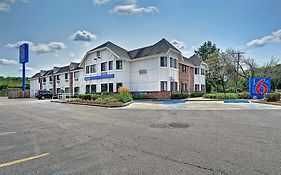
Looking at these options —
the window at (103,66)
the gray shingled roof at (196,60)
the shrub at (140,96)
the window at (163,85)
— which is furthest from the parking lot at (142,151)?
the gray shingled roof at (196,60)

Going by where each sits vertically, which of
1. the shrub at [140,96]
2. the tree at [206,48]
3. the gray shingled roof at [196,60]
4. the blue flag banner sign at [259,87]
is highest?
the tree at [206,48]

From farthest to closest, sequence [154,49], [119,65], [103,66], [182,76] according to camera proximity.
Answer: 1. [182,76]
2. [103,66]
3. [119,65]
4. [154,49]

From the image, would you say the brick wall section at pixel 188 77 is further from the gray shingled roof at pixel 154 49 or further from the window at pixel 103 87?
the window at pixel 103 87

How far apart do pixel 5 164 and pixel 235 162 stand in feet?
16.7

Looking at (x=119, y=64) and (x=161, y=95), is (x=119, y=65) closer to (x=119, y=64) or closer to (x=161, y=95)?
(x=119, y=64)

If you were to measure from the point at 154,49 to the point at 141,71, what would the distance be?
3773 mm

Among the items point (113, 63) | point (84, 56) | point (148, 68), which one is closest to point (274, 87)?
point (148, 68)

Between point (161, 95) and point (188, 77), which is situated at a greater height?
point (188, 77)

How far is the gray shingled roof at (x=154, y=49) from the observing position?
2734 centimetres

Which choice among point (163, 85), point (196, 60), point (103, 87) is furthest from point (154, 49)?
point (196, 60)

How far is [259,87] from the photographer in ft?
79.4

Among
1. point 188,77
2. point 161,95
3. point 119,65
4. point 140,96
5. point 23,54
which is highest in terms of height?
point 23,54

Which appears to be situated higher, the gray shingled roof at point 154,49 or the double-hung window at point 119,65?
the gray shingled roof at point 154,49

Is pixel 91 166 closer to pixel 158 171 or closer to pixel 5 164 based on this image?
pixel 158 171
